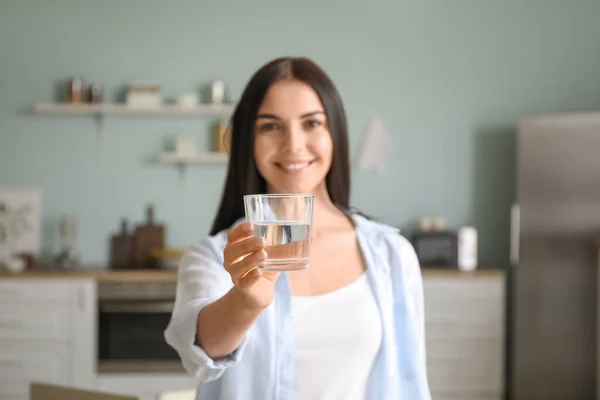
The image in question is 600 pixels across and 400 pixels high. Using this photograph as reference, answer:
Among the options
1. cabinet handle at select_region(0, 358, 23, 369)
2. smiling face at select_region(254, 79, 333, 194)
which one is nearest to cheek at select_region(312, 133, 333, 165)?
smiling face at select_region(254, 79, 333, 194)

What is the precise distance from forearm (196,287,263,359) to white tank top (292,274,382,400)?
0.21 metres

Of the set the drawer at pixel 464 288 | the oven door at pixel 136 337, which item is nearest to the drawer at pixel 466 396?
the drawer at pixel 464 288

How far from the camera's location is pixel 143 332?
4.60m

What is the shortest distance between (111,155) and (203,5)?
111 centimetres

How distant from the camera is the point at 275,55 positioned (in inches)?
203

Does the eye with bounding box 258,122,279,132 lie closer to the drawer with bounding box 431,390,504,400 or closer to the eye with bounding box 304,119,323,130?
the eye with bounding box 304,119,323,130

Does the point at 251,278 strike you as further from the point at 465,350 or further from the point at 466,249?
the point at 466,249

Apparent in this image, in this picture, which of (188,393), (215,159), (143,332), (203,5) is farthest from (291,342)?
(203,5)

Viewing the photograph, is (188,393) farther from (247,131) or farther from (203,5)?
(203,5)

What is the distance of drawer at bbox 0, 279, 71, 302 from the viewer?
452cm

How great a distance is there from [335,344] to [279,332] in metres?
0.10

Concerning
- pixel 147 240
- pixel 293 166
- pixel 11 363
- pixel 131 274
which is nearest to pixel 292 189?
pixel 293 166

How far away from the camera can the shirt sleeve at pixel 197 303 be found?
4.10 feet

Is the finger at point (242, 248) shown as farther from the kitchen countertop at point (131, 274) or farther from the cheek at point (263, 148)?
the kitchen countertop at point (131, 274)
